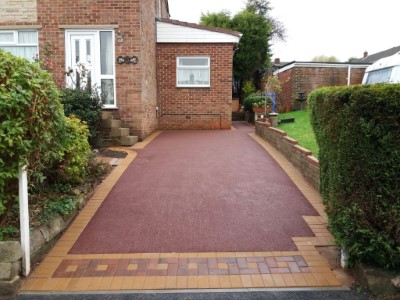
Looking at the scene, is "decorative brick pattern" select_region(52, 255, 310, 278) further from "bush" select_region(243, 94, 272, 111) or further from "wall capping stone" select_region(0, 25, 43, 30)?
"bush" select_region(243, 94, 272, 111)

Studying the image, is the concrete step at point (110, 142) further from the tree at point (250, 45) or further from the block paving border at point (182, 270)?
the tree at point (250, 45)

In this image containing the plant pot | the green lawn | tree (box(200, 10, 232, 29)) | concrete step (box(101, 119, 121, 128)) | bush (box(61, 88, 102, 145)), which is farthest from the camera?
tree (box(200, 10, 232, 29))

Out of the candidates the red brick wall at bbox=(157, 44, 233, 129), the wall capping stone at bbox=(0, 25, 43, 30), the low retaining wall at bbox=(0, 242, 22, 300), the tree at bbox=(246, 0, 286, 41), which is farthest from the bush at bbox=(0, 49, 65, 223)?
the tree at bbox=(246, 0, 286, 41)

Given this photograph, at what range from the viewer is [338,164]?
3.67 metres

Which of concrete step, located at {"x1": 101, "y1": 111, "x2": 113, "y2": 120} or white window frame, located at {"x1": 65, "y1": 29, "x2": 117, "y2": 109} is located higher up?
white window frame, located at {"x1": 65, "y1": 29, "x2": 117, "y2": 109}

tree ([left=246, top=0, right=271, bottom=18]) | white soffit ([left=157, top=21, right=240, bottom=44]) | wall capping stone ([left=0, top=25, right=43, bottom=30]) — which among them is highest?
tree ([left=246, top=0, right=271, bottom=18])

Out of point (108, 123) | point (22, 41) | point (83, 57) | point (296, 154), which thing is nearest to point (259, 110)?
point (108, 123)

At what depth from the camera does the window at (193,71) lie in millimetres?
14812

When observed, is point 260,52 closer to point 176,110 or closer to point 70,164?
point 176,110

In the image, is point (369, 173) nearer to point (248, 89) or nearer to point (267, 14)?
point (248, 89)

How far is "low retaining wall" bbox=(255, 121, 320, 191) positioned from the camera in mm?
6458

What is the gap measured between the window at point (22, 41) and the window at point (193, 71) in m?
5.38

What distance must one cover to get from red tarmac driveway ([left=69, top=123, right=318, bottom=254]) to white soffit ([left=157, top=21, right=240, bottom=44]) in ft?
24.5

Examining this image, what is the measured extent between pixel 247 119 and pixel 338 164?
15.9 meters
